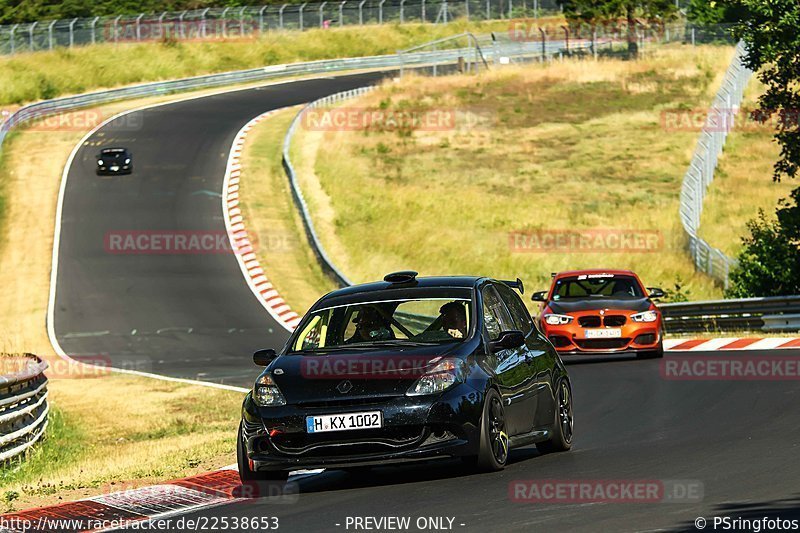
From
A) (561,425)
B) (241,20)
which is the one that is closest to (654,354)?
(561,425)

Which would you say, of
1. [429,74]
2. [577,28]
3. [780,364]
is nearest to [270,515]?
[780,364]

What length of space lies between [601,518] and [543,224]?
35.8 m

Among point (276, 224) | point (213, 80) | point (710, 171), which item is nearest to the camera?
point (276, 224)

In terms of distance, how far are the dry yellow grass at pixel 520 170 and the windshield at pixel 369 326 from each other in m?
23.1

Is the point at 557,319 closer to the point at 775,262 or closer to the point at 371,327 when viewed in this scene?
the point at 775,262

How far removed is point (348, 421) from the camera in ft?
32.3

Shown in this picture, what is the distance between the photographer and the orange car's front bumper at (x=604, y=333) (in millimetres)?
21609

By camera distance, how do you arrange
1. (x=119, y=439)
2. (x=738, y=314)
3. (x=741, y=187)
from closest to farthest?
(x=119, y=439), (x=738, y=314), (x=741, y=187)

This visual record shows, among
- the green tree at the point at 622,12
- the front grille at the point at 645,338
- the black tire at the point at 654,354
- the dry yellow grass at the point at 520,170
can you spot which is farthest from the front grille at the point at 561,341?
the green tree at the point at 622,12

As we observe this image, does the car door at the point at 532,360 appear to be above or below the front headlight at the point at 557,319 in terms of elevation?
above

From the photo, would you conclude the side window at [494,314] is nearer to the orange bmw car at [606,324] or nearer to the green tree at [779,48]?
the orange bmw car at [606,324]

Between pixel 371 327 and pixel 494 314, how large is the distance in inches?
42.7

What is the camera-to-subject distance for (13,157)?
52.5 m

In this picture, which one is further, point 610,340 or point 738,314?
point 738,314
